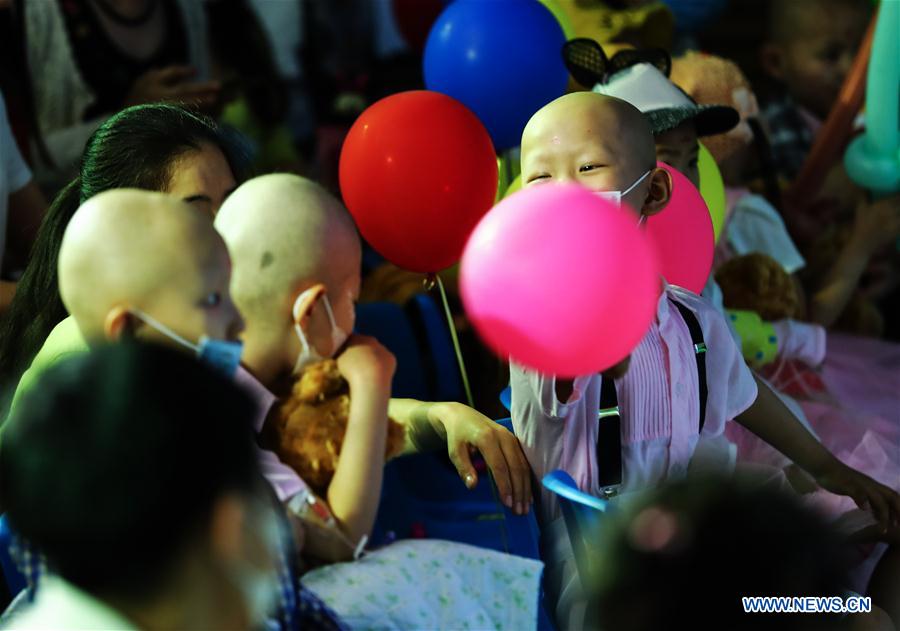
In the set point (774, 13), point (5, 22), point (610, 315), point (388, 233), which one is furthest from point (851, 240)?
point (5, 22)

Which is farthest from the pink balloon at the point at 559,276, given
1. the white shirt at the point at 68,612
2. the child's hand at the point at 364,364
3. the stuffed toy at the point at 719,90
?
the stuffed toy at the point at 719,90

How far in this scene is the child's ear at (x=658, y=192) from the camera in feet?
4.92

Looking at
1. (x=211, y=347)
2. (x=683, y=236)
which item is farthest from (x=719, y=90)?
(x=211, y=347)

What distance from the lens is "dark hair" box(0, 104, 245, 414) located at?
1.51 metres

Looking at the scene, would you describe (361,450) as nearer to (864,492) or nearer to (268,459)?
(268,459)

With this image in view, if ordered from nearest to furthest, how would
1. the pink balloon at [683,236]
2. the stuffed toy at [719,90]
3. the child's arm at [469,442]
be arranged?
the child's arm at [469,442] < the pink balloon at [683,236] < the stuffed toy at [719,90]

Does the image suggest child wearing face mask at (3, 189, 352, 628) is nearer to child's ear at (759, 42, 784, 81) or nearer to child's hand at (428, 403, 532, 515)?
child's hand at (428, 403, 532, 515)

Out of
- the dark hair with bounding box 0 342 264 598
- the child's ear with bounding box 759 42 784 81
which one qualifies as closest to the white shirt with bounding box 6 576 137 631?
the dark hair with bounding box 0 342 264 598

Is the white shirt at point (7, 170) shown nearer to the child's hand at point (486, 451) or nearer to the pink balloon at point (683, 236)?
the child's hand at point (486, 451)

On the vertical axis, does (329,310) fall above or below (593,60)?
above

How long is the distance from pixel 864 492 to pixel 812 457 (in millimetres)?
85

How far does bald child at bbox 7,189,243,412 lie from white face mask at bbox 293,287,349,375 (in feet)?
0.22

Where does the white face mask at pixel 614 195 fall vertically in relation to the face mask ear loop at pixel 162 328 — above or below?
below

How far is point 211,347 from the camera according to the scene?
1.08m
